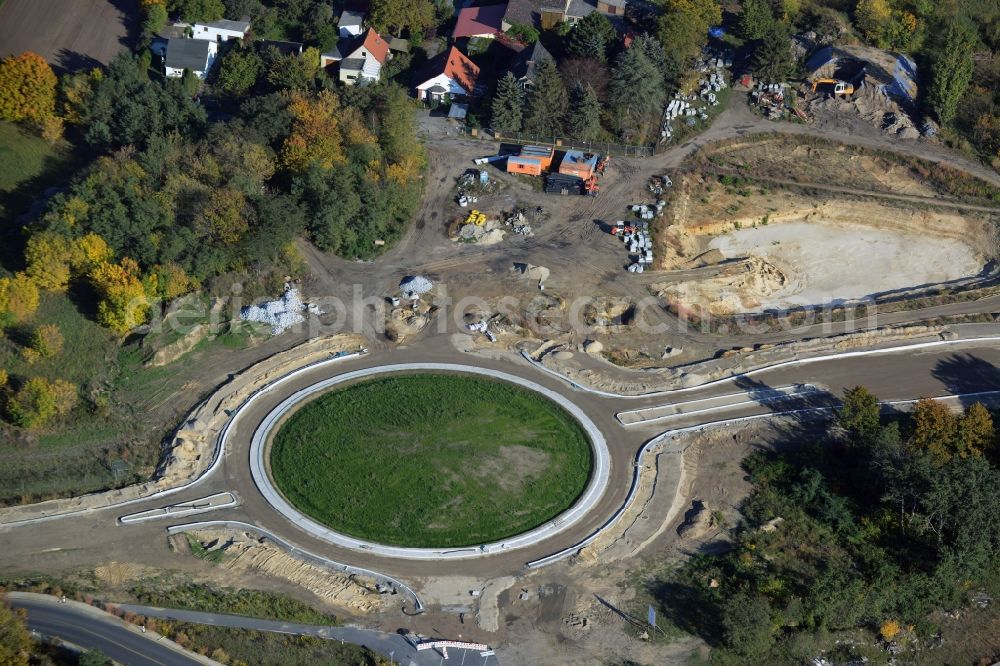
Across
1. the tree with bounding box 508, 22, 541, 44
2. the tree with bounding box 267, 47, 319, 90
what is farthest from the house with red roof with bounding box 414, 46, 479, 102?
the tree with bounding box 267, 47, 319, 90

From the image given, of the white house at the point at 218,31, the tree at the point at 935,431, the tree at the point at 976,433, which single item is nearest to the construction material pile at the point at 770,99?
the tree at the point at 935,431

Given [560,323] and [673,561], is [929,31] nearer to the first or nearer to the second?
[560,323]

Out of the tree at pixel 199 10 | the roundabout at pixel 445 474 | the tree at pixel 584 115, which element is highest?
the tree at pixel 199 10

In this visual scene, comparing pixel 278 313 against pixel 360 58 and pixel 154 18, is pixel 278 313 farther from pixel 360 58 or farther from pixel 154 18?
pixel 154 18

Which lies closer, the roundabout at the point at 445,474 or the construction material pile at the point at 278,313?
the roundabout at the point at 445,474

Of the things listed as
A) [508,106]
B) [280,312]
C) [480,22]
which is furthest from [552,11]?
[280,312]

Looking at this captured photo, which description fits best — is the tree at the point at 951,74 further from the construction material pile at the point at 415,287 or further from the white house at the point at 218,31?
the white house at the point at 218,31

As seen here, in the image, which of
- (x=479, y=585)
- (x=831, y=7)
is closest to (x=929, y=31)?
(x=831, y=7)
